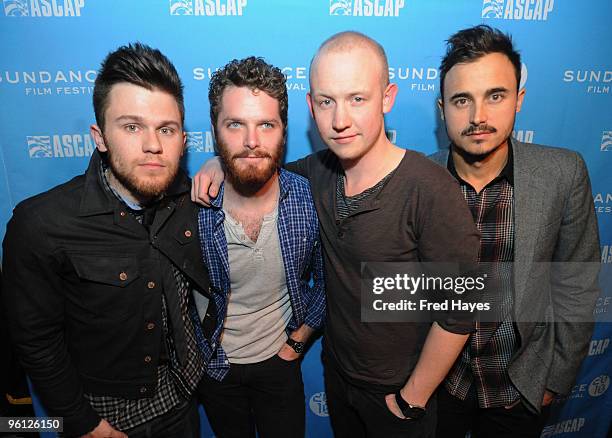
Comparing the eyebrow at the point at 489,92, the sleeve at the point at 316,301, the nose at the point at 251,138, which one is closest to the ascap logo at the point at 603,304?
the eyebrow at the point at 489,92

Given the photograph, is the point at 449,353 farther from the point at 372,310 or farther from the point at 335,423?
the point at 335,423

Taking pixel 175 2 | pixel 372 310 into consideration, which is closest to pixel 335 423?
pixel 372 310

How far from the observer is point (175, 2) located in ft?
6.02

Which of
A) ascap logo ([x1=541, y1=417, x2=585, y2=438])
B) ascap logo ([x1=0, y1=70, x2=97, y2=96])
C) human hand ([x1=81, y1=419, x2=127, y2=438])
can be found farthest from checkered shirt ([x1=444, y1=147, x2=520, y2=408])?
ascap logo ([x1=0, y1=70, x2=97, y2=96])

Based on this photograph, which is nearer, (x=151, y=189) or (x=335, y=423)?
(x=151, y=189)

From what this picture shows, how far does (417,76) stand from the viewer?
2.04 metres

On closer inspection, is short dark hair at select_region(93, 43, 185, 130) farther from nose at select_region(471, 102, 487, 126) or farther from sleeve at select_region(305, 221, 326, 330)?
nose at select_region(471, 102, 487, 126)

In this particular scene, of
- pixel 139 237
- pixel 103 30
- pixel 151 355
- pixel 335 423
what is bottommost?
pixel 335 423

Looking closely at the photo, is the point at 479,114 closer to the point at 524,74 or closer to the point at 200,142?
the point at 524,74

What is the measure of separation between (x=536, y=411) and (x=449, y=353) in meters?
0.60

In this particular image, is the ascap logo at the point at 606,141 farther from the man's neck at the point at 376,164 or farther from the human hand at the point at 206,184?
the human hand at the point at 206,184

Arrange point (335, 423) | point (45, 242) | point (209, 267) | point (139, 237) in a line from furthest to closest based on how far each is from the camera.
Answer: point (335, 423)
point (209, 267)
point (139, 237)
point (45, 242)

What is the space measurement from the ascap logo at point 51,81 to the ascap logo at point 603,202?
2845mm

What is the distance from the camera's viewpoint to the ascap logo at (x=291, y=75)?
1935mm
